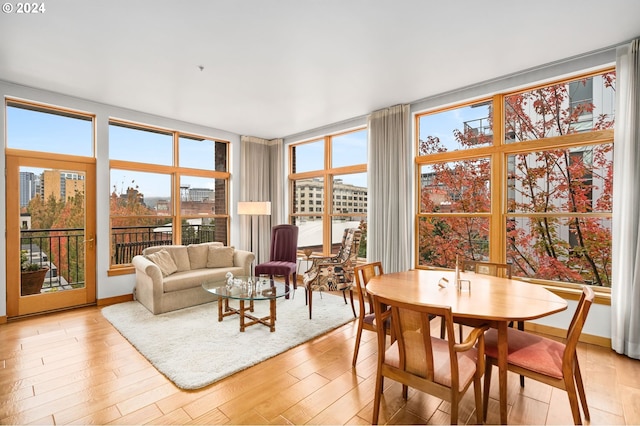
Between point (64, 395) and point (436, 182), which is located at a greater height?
point (436, 182)

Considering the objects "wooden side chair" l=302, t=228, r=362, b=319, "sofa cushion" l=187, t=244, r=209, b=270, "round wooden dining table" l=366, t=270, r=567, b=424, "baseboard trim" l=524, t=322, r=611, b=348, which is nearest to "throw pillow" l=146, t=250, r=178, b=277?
"sofa cushion" l=187, t=244, r=209, b=270

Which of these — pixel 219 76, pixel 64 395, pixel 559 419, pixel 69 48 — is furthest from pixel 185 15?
pixel 559 419

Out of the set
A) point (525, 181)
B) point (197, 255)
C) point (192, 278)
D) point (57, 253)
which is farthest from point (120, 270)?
point (525, 181)

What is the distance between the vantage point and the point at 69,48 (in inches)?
116

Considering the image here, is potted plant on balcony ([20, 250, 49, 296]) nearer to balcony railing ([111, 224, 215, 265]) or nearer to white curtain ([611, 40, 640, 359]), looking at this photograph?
balcony railing ([111, 224, 215, 265])

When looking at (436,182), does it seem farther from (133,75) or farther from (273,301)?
(133,75)

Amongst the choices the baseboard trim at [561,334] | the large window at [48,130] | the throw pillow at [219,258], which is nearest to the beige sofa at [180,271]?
the throw pillow at [219,258]

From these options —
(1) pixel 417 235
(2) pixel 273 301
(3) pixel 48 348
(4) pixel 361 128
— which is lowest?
(3) pixel 48 348

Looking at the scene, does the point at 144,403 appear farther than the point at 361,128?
No

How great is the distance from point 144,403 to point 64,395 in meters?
0.64

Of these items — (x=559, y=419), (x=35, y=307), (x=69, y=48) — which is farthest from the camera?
(x=35, y=307)

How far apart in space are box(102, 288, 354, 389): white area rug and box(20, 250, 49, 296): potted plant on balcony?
32.9 inches

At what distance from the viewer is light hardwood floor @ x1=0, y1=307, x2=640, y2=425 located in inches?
78.9

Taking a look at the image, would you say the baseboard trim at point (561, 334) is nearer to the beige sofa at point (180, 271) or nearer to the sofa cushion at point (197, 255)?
the beige sofa at point (180, 271)
